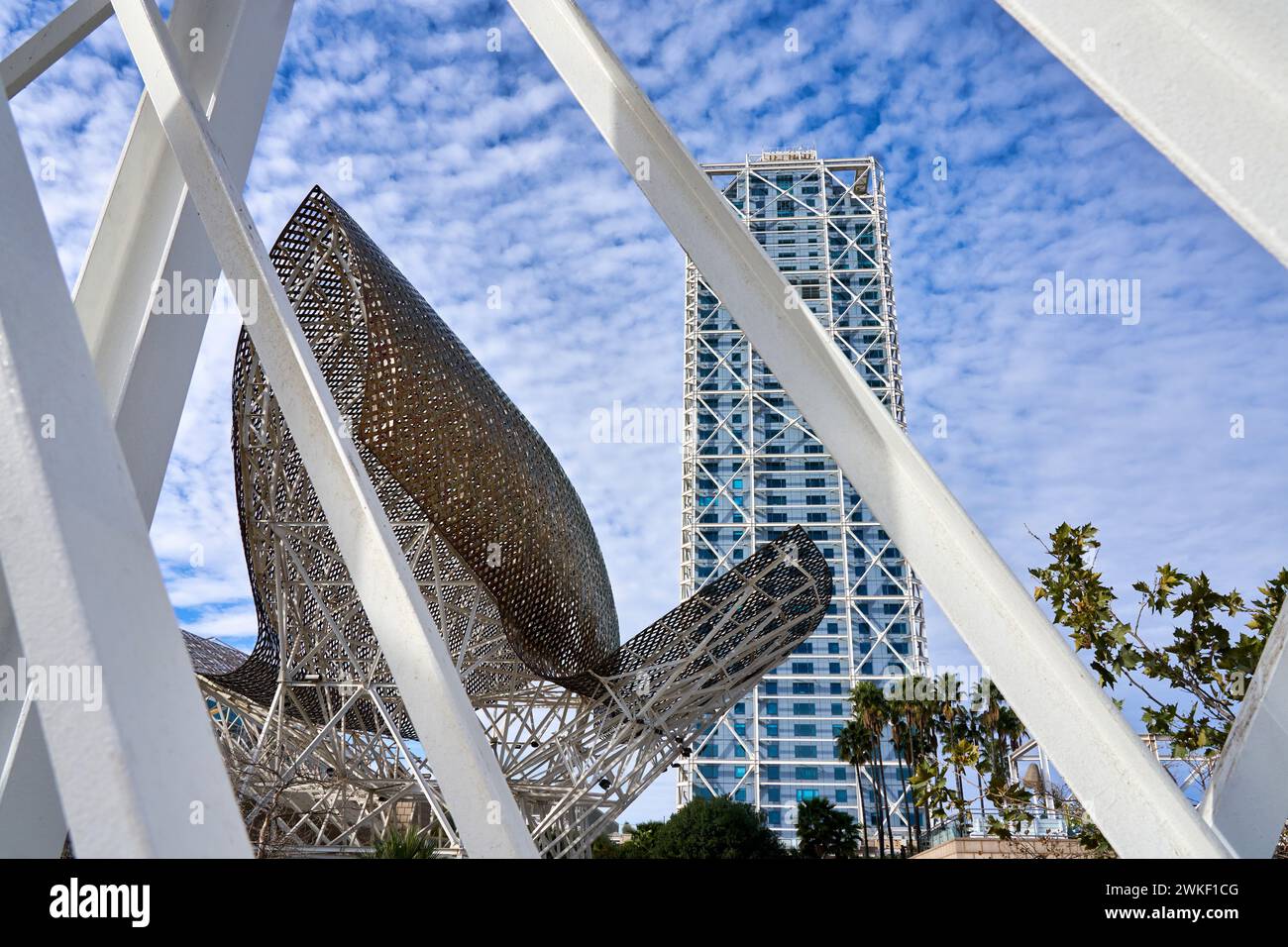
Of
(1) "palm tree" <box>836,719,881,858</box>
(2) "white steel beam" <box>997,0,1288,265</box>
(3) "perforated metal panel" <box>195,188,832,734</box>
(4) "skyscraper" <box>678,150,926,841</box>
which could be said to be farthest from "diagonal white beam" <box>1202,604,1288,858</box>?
(4) "skyscraper" <box>678,150,926,841</box>

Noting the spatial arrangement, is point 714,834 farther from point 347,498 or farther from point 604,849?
point 347,498

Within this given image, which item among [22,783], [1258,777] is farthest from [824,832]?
[1258,777]

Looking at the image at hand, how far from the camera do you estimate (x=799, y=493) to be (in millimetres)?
79188

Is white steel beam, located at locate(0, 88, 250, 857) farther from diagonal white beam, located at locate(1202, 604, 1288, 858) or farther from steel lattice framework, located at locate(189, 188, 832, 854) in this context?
steel lattice framework, located at locate(189, 188, 832, 854)

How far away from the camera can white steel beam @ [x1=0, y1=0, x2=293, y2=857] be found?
4562mm

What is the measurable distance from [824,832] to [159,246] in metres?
33.4

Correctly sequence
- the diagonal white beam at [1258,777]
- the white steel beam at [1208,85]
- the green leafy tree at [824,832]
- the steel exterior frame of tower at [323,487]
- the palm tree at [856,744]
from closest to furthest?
the white steel beam at [1208,85] → the steel exterior frame of tower at [323,487] → the diagonal white beam at [1258,777] → the green leafy tree at [824,832] → the palm tree at [856,744]

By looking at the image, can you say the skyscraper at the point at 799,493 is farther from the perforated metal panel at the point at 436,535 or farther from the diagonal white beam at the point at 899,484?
the diagonal white beam at the point at 899,484

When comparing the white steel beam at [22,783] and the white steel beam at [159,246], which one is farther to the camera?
the white steel beam at [159,246]

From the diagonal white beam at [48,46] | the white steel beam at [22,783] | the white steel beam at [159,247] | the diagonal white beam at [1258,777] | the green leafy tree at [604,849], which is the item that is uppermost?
the diagonal white beam at [48,46]

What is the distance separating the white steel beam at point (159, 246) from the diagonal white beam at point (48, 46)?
0.15 meters

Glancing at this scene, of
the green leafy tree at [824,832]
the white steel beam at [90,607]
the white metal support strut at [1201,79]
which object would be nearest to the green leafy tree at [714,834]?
the green leafy tree at [824,832]

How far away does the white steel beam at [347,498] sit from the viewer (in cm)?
259
